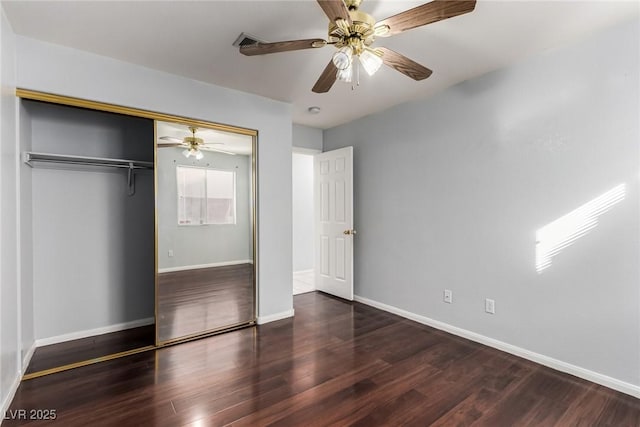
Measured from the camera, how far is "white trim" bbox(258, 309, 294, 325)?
136 inches

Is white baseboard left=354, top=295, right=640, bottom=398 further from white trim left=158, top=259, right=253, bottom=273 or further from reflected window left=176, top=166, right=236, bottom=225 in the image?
reflected window left=176, top=166, right=236, bottom=225

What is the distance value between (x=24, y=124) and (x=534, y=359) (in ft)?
15.3

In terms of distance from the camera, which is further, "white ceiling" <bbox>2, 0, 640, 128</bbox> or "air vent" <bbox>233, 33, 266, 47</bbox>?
"air vent" <bbox>233, 33, 266, 47</bbox>

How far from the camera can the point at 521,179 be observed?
8.85 ft

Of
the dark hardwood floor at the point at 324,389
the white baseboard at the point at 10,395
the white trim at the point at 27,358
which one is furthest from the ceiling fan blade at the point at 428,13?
the white trim at the point at 27,358

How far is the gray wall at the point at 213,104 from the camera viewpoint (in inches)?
93.4

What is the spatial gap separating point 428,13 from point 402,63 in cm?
48

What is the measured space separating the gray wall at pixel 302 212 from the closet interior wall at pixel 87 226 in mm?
3157

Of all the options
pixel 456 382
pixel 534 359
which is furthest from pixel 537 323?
pixel 456 382

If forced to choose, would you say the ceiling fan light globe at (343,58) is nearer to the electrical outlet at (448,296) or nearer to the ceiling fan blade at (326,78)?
the ceiling fan blade at (326,78)

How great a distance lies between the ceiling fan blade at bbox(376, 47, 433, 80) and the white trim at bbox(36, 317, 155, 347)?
3461 mm

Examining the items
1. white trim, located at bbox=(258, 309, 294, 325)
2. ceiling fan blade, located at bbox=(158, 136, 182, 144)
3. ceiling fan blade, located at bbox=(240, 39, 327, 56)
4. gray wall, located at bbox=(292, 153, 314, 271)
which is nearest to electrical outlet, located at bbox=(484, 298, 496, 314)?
white trim, located at bbox=(258, 309, 294, 325)

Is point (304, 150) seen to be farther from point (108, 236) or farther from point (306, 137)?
point (108, 236)

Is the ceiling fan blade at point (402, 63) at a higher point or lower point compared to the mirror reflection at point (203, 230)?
higher
